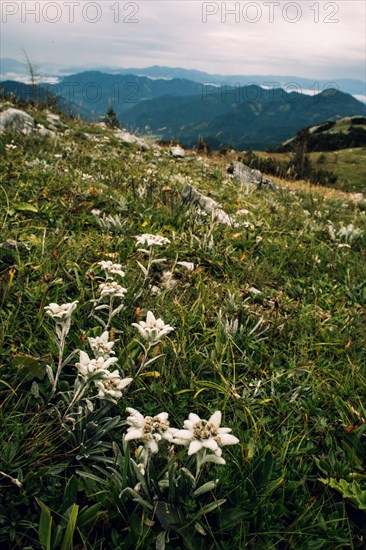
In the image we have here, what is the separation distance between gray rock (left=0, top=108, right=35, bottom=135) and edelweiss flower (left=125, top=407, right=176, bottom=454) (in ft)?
31.4

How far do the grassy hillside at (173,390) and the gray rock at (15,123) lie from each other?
513 centimetres

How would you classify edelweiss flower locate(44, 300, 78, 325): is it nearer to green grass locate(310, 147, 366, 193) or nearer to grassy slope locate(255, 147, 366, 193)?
grassy slope locate(255, 147, 366, 193)

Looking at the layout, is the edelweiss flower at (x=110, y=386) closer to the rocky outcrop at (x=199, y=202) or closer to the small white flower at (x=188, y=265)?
the small white flower at (x=188, y=265)

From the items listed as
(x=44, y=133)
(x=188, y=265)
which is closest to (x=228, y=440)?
(x=188, y=265)

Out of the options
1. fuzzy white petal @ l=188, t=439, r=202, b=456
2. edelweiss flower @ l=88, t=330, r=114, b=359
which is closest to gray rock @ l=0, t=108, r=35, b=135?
edelweiss flower @ l=88, t=330, r=114, b=359

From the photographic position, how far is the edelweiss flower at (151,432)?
1847mm

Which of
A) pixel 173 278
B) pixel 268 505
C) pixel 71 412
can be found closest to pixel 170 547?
pixel 268 505

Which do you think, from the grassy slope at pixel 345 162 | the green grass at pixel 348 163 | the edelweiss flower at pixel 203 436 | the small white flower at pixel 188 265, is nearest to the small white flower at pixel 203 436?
the edelweiss flower at pixel 203 436

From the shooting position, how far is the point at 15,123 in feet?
33.2

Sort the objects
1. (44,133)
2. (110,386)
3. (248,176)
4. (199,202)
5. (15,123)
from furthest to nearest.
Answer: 1. (248,176)
2. (44,133)
3. (15,123)
4. (199,202)
5. (110,386)

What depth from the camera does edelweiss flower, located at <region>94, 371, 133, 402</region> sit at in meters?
2.18

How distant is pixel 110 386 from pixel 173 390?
731 millimetres

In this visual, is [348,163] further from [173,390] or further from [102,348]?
[102,348]

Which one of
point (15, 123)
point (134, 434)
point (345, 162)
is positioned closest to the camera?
point (134, 434)
